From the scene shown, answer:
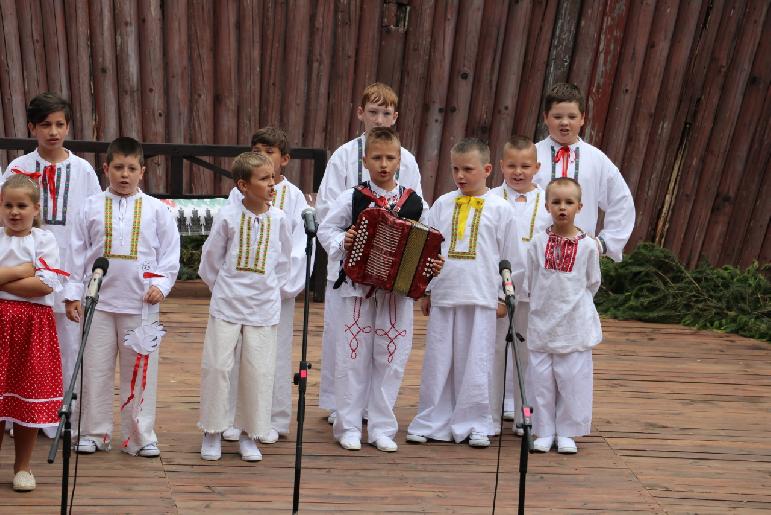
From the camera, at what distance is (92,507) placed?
220 inches

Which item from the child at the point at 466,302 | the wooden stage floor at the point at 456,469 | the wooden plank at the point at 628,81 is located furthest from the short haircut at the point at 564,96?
the wooden plank at the point at 628,81

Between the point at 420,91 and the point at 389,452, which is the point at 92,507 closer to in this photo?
the point at 389,452

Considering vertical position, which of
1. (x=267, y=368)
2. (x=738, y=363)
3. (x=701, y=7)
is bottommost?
(x=738, y=363)

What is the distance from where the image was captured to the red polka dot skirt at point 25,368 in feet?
18.9

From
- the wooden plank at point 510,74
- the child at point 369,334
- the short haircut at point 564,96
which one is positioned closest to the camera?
the child at point 369,334

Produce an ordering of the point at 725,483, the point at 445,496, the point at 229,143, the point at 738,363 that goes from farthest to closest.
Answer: the point at 229,143, the point at 738,363, the point at 725,483, the point at 445,496

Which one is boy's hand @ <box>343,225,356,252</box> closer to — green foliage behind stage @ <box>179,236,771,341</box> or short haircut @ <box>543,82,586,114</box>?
short haircut @ <box>543,82,586,114</box>

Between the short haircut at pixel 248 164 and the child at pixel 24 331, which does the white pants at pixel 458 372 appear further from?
the child at pixel 24 331

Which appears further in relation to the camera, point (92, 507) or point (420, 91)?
point (420, 91)

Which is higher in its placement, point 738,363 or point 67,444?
point 67,444

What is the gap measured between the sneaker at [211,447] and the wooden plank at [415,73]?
445 cm

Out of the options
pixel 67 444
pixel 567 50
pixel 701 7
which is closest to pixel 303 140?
pixel 567 50

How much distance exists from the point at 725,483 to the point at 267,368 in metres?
2.22

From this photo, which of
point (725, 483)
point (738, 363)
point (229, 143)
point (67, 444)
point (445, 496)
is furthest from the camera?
point (229, 143)
